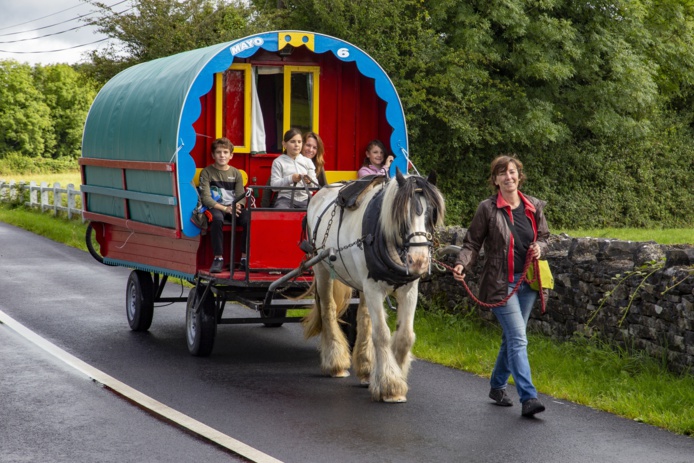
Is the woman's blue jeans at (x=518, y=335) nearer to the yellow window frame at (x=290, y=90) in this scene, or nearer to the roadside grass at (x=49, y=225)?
the yellow window frame at (x=290, y=90)

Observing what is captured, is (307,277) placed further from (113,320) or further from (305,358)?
(113,320)

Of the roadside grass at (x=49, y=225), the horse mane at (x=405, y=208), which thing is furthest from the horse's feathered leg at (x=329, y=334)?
the roadside grass at (x=49, y=225)

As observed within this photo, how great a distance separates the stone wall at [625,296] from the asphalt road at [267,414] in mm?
1169

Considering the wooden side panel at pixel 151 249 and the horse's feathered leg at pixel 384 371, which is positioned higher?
the wooden side panel at pixel 151 249

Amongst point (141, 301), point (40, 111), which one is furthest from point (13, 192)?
point (40, 111)

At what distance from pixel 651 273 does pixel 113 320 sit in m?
6.57

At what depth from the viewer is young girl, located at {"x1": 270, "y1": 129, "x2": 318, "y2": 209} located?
9.77 m

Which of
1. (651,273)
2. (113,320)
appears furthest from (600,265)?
(113,320)

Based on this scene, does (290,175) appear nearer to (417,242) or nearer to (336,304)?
(336,304)

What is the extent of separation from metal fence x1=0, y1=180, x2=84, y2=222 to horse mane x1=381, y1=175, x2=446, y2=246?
17247mm

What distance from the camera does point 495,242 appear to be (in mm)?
6934

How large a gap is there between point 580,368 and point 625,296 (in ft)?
2.48

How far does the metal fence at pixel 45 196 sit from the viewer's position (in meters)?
27.4

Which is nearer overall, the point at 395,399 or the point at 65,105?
the point at 395,399
